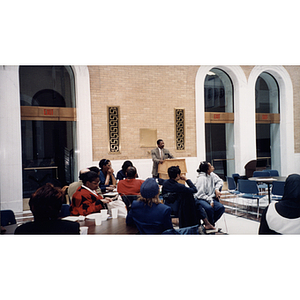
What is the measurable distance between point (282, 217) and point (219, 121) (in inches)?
162

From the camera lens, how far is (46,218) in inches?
102

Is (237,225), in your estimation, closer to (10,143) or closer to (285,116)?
(285,116)

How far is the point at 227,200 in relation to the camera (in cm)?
631

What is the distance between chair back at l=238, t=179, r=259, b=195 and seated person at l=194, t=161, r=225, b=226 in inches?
50.8

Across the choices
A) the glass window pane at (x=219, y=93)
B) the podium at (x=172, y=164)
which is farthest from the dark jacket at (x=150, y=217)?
the glass window pane at (x=219, y=93)

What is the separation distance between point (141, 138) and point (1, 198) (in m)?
3.02

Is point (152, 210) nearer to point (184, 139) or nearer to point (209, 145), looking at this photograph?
point (184, 139)

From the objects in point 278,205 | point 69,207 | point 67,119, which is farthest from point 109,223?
point 67,119

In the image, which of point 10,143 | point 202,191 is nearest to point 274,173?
point 202,191

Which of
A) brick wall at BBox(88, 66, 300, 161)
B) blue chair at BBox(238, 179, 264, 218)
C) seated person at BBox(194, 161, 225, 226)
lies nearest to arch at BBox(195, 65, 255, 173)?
brick wall at BBox(88, 66, 300, 161)

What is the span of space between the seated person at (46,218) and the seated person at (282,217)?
2064 mm

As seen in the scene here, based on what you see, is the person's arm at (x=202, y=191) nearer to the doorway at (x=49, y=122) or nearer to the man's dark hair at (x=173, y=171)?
the man's dark hair at (x=173, y=171)

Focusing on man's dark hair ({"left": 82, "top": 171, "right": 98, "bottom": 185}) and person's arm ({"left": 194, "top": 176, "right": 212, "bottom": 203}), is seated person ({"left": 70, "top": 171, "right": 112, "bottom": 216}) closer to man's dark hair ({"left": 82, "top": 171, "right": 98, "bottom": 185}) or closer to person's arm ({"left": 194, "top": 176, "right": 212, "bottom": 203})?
man's dark hair ({"left": 82, "top": 171, "right": 98, "bottom": 185})

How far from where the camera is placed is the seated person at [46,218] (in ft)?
8.33
